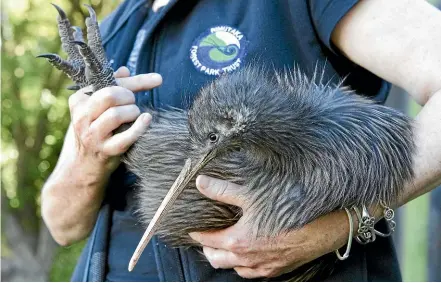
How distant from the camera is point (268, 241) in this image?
42.9 inches

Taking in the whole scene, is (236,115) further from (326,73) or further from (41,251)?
(41,251)

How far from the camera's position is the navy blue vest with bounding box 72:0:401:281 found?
1.19 m

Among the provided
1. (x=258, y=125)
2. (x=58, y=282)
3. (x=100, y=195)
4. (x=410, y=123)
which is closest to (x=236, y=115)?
(x=258, y=125)

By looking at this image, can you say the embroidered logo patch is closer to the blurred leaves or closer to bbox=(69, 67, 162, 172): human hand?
bbox=(69, 67, 162, 172): human hand

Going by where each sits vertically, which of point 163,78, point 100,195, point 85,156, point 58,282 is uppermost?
point 163,78

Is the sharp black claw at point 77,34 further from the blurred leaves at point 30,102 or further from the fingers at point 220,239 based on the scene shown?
the blurred leaves at point 30,102

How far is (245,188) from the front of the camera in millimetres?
1093

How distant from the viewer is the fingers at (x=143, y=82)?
1200mm

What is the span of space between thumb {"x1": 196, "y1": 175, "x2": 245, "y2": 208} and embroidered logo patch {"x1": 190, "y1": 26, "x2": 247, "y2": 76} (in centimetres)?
20

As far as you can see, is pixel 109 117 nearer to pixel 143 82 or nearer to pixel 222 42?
pixel 143 82

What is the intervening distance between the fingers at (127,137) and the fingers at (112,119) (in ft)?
0.04

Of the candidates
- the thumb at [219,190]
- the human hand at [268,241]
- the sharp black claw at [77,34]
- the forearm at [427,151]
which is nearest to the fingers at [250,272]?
the human hand at [268,241]

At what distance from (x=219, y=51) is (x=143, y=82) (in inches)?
5.4

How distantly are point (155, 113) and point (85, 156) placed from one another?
146 mm
